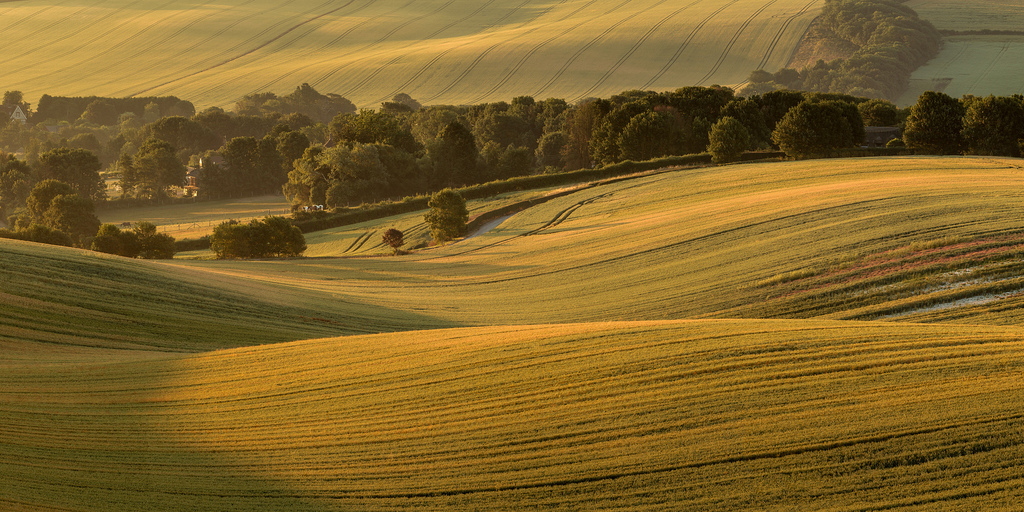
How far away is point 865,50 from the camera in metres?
162

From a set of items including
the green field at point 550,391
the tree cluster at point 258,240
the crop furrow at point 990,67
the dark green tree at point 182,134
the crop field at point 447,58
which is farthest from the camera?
the crop field at point 447,58

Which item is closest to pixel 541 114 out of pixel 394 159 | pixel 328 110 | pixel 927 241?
pixel 394 159

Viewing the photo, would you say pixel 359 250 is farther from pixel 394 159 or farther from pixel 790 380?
pixel 790 380

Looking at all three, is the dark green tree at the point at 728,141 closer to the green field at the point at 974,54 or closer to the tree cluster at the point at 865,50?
the tree cluster at the point at 865,50

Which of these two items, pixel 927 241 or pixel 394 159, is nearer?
pixel 927 241

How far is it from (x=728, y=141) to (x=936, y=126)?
18207 mm

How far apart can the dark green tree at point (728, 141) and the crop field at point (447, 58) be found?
78.1 m

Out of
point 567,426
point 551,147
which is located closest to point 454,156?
point 551,147

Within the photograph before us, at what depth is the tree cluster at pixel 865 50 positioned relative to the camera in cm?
14975

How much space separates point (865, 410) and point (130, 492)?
12512 millimetres

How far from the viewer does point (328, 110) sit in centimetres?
17175

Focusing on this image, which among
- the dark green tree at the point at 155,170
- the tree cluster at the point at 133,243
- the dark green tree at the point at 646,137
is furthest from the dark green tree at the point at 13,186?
the dark green tree at the point at 646,137

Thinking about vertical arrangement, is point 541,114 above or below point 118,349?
above

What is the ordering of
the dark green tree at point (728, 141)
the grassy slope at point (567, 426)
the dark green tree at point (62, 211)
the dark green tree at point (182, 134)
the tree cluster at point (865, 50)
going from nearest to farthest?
the grassy slope at point (567, 426) < the dark green tree at point (728, 141) < the dark green tree at point (62, 211) < the dark green tree at point (182, 134) < the tree cluster at point (865, 50)
